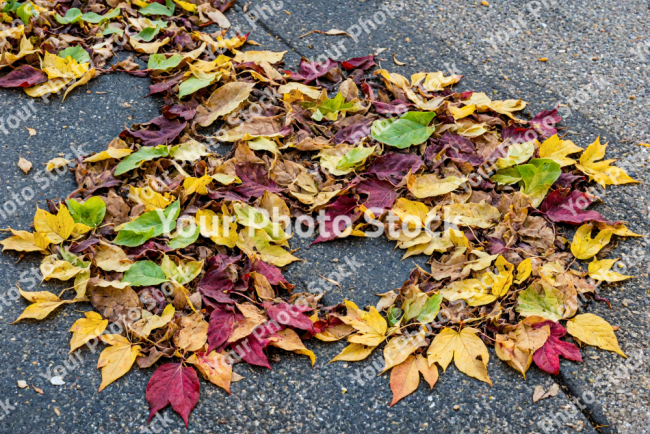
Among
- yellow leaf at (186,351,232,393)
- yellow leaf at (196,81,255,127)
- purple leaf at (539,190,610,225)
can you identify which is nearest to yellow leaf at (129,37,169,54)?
yellow leaf at (196,81,255,127)

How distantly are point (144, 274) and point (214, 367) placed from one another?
0.37 m

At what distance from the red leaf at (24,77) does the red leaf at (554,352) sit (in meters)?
2.09

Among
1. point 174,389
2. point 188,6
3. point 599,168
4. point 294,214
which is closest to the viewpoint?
point 174,389

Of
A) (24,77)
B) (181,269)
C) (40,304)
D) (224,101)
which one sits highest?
(224,101)

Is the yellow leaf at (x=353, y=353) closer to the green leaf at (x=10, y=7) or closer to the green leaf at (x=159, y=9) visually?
the green leaf at (x=159, y=9)

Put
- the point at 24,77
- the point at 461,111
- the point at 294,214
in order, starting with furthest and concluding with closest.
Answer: the point at 24,77, the point at 461,111, the point at 294,214

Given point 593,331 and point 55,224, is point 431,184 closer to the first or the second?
point 593,331

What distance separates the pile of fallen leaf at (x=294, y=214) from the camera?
1488 millimetres

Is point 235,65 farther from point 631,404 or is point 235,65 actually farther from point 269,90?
point 631,404

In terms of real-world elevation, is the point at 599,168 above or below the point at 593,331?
above

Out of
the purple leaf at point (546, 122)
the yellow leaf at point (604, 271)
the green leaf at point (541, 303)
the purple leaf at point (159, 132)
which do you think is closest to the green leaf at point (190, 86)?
the purple leaf at point (159, 132)

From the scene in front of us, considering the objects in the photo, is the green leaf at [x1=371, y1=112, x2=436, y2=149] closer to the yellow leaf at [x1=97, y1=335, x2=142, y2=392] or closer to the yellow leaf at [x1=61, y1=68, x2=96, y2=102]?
the yellow leaf at [x1=97, y1=335, x2=142, y2=392]

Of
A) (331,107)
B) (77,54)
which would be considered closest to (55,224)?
(77,54)

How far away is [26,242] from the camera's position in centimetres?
166
